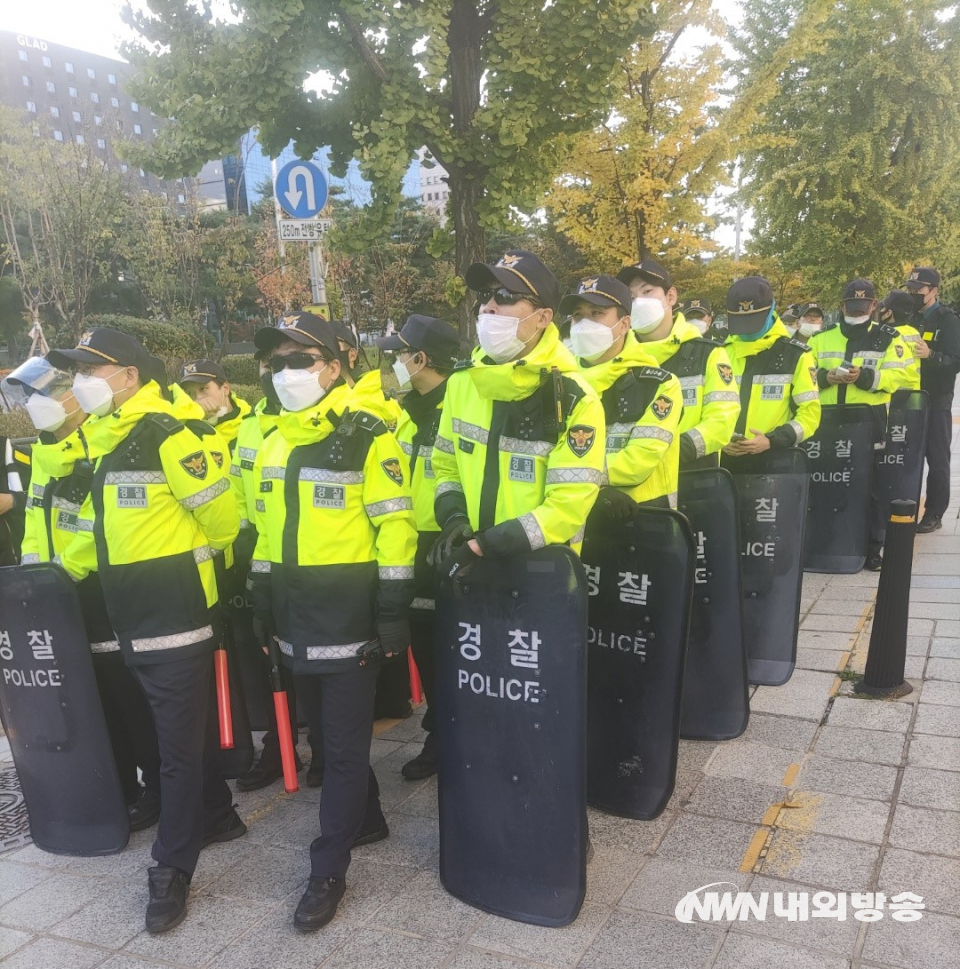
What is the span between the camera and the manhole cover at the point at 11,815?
13.0 ft

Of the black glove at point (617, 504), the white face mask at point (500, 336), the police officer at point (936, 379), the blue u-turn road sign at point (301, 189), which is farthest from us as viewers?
the police officer at point (936, 379)

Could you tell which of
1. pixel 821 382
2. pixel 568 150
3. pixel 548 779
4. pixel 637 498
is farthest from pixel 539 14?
pixel 548 779

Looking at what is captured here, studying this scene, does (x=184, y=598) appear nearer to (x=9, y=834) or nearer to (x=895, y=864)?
(x=9, y=834)

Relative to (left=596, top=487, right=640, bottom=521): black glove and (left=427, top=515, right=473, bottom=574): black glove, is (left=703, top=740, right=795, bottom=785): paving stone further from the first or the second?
(left=427, top=515, right=473, bottom=574): black glove

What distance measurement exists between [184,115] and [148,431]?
689 centimetres

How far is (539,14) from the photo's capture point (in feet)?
28.7

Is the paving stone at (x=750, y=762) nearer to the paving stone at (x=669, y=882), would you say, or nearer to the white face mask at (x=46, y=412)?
the paving stone at (x=669, y=882)

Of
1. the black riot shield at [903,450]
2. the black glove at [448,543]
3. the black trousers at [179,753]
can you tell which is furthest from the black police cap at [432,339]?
the black riot shield at [903,450]

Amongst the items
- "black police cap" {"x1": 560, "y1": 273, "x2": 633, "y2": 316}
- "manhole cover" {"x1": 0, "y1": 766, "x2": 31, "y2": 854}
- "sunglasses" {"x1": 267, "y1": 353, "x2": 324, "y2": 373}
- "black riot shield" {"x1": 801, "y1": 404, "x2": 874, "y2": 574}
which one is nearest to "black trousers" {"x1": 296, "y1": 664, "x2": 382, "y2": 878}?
"sunglasses" {"x1": 267, "y1": 353, "x2": 324, "y2": 373}

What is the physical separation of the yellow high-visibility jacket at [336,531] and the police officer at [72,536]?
1018 millimetres

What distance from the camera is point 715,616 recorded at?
415 centimetres

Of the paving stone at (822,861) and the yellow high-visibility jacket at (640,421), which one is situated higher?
the yellow high-visibility jacket at (640,421)

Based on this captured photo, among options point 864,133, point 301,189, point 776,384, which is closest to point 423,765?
point 776,384

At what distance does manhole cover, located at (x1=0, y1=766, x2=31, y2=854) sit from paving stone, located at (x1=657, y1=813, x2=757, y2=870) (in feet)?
9.30
